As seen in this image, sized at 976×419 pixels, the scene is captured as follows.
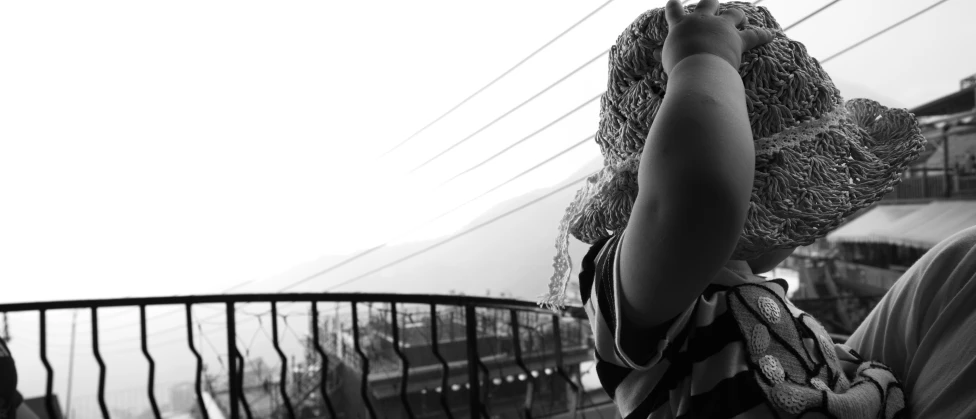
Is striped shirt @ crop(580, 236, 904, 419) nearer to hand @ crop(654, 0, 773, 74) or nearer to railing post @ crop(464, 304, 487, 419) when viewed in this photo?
hand @ crop(654, 0, 773, 74)

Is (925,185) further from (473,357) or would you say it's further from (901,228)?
(473,357)

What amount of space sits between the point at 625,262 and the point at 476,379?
1595 millimetres

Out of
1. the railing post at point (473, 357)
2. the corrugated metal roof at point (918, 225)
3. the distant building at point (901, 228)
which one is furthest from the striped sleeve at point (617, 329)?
the corrugated metal roof at point (918, 225)

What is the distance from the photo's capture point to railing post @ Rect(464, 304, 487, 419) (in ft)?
6.13

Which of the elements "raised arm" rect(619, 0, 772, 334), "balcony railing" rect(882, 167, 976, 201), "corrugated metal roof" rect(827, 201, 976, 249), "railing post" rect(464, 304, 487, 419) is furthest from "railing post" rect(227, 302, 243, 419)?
"balcony railing" rect(882, 167, 976, 201)

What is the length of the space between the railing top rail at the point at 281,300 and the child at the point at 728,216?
106cm

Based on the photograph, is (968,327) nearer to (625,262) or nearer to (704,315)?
(704,315)

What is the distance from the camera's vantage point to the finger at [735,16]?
1.69 feet

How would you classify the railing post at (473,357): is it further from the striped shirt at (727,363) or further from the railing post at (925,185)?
the railing post at (925,185)

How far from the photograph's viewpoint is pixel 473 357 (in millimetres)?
1901

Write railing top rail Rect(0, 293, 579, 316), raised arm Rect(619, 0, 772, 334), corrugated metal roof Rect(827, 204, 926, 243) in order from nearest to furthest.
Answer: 1. raised arm Rect(619, 0, 772, 334)
2. railing top rail Rect(0, 293, 579, 316)
3. corrugated metal roof Rect(827, 204, 926, 243)

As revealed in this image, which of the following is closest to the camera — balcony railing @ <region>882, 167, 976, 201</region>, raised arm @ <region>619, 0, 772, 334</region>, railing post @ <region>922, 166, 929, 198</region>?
raised arm @ <region>619, 0, 772, 334</region>

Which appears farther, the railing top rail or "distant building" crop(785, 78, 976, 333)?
"distant building" crop(785, 78, 976, 333)

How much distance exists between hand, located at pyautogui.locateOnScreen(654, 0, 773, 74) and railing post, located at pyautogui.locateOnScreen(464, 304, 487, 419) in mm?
1419
